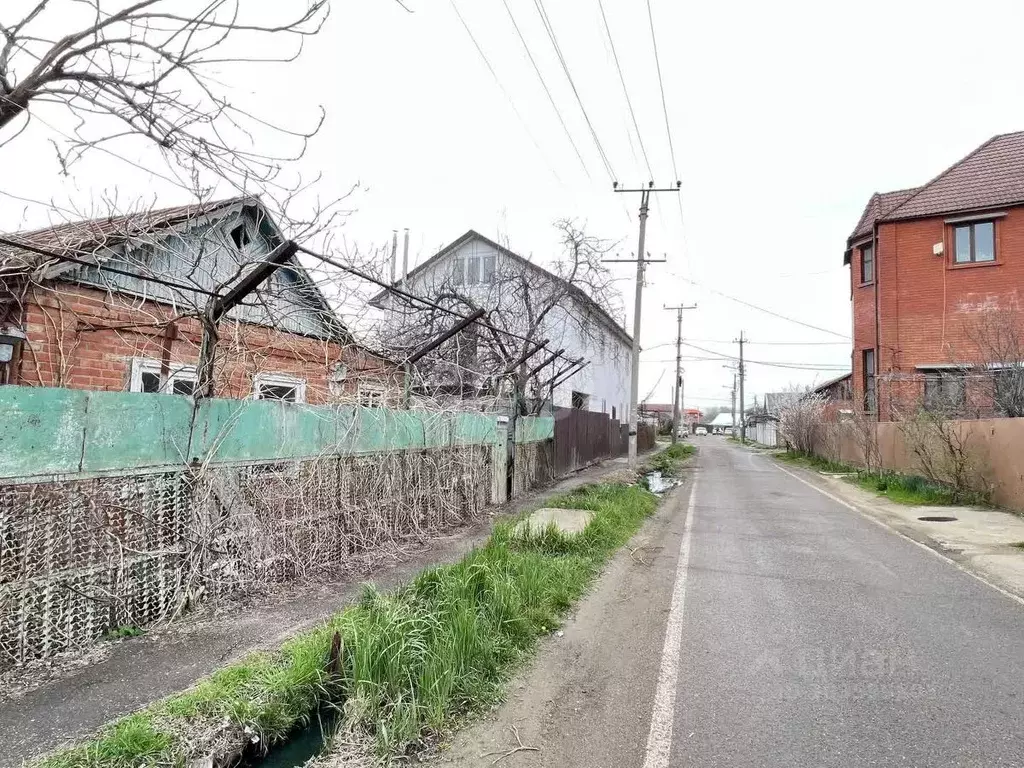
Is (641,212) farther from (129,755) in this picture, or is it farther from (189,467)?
(129,755)

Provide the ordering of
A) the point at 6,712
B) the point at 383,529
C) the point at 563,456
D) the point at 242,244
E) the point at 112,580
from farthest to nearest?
the point at 563,456
the point at 242,244
the point at 383,529
the point at 112,580
the point at 6,712

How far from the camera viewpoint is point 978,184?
2091cm

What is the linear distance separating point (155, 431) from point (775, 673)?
472 centimetres

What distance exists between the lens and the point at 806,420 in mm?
31578

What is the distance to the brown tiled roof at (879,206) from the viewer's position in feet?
73.5

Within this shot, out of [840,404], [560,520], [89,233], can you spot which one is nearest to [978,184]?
[840,404]

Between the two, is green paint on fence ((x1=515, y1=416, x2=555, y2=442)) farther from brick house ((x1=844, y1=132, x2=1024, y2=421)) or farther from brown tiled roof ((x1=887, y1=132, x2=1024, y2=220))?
brown tiled roof ((x1=887, y1=132, x2=1024, y2=220))

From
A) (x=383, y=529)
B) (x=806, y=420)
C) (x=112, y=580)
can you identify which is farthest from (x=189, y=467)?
(x=806, y=420)

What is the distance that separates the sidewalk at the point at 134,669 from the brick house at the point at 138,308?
6.68 feet

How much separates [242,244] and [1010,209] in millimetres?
21937

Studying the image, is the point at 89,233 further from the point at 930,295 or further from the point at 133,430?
A: the point at 930,295

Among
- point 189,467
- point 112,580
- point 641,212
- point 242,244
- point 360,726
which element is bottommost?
point 360,726

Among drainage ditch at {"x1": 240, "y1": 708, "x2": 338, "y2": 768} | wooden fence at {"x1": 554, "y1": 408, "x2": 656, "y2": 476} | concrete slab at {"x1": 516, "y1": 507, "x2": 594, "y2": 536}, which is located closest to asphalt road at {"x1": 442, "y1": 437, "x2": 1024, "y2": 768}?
drainage ditch at {"x1": 240, "y1": 708, "x2": 338, "y2": 768}

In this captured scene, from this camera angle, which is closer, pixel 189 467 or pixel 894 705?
pixel 894 705
